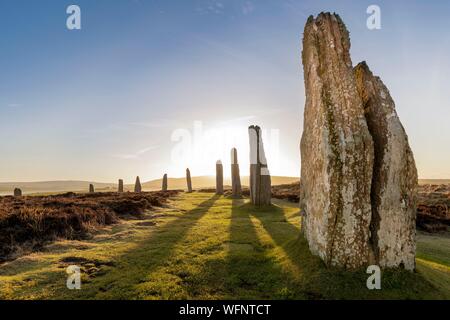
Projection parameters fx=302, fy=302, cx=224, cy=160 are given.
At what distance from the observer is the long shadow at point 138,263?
7.46m

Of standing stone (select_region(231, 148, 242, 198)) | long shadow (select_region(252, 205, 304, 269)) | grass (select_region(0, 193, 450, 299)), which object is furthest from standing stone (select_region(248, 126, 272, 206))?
grass (select_region(0, 193, 450, 299))

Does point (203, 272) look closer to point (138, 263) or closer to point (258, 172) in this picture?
point (138, 263)

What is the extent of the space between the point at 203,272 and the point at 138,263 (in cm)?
222

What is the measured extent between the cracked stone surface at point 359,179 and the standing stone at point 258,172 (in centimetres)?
1425

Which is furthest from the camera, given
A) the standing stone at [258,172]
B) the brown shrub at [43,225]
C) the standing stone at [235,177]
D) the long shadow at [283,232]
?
the standing stone at [235,177]

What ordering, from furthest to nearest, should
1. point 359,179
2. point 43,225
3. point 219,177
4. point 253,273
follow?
point 219,177 < point 43,225 < point 253,273 < point 359,179

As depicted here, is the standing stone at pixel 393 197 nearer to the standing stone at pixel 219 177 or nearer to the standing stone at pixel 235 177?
the standing stone at pixel 235 177

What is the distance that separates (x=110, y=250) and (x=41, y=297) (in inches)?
151

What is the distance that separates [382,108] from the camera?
8.30 m

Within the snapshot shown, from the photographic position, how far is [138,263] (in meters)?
9.34

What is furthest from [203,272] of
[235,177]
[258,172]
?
[235,177]

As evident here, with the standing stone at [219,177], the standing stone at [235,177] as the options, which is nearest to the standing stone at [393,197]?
the standing stone at [235,177]

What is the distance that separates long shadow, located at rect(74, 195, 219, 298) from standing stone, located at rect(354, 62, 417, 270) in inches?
243
